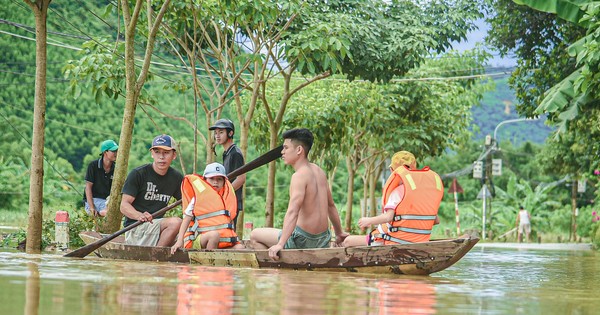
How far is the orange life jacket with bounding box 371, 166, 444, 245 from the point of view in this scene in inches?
432

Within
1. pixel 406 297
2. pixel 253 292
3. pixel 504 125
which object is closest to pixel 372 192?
pixel 406 297

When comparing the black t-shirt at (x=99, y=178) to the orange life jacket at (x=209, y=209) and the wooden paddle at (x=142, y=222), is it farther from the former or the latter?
the orange life jacket at (x=209, y=209)

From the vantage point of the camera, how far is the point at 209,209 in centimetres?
1162

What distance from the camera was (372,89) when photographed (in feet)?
105

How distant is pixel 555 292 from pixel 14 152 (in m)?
53.4

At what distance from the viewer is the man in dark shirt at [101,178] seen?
15398 millimetres

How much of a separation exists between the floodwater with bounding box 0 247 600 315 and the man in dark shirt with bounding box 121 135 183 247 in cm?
117

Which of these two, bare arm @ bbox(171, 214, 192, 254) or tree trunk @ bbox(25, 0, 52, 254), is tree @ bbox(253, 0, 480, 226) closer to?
tree trunk @ bbox(25, 0, 52, 254)

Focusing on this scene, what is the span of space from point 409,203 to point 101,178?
6208mm

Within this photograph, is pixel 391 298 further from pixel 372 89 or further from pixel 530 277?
pixel 372 89

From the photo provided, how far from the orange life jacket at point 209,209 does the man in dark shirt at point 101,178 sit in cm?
377

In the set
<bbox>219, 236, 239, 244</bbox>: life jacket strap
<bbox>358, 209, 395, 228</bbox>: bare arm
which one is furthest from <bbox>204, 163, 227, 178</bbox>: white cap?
<bbox>358, 209, 395, 228</bbox>: bare arm

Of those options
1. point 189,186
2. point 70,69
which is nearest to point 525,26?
point 70,69

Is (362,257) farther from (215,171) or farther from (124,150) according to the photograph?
(124,150)
